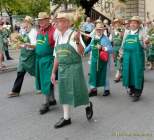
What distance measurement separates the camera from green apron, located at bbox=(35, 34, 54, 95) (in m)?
7.29

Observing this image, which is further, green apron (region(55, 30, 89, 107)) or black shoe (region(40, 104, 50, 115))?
black shoe (region(40, 104, 50, 115))

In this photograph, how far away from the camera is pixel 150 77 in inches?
456

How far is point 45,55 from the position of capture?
7.35 m

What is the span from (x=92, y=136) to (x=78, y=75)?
0.96 metres

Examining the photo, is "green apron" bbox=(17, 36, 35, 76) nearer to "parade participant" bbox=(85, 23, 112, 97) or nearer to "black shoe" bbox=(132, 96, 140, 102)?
"parade participant" bbox=(85, 23, 112, 97)

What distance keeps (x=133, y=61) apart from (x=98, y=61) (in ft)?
2.58

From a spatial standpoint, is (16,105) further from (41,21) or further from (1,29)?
(1,29)

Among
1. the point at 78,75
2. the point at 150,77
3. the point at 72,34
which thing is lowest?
the point at 150,77

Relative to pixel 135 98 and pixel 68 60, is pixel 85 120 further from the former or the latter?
pixel 135 98

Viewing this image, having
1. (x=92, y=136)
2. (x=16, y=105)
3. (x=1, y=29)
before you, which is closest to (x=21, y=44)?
(x=16, y=105)

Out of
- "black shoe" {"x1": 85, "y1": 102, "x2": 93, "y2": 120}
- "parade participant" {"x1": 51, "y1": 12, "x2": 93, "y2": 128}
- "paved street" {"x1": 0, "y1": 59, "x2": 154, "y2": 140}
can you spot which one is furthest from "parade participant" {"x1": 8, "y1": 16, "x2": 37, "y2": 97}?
"black shoe" {"x1": 85, "y1": 102, "x2": 93, "y2": 120}

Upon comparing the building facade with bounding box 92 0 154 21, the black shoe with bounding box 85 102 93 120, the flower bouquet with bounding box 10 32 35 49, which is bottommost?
the black shoe with bounding box 85 102 93 120

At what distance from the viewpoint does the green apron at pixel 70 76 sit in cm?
637

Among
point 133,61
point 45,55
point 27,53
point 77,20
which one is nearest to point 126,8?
point 133,61
